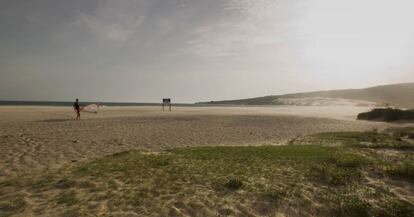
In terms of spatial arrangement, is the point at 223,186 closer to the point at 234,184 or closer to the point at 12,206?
the point at 234,184

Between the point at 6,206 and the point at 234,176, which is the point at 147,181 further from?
the point at 6,206

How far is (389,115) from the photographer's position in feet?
117

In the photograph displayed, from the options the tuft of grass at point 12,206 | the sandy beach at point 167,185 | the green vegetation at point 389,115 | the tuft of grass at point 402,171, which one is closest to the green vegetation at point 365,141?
the sandy beach at point 167,185

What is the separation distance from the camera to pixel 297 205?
22.1ft

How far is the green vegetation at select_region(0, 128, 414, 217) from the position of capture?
6.48 meters

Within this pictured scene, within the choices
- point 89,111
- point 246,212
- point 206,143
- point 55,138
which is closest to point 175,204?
point 246,212

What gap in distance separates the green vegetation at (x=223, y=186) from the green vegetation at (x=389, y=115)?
2920 cm

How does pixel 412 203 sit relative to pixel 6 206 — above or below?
below

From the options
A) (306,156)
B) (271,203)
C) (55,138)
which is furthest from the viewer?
(55,138)

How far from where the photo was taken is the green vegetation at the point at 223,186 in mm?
6477

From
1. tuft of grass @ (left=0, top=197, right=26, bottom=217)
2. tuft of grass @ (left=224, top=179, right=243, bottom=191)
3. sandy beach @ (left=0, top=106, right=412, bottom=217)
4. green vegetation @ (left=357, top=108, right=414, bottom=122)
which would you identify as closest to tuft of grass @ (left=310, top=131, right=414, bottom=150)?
sandy beach @ (left=0, top=106, right=412, bottom=217)

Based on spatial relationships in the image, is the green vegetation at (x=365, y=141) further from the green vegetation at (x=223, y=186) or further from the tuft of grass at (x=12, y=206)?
the tuft of grass at (x=12, y=206)

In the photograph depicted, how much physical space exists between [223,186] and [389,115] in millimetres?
36855

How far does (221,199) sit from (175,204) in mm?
1199
